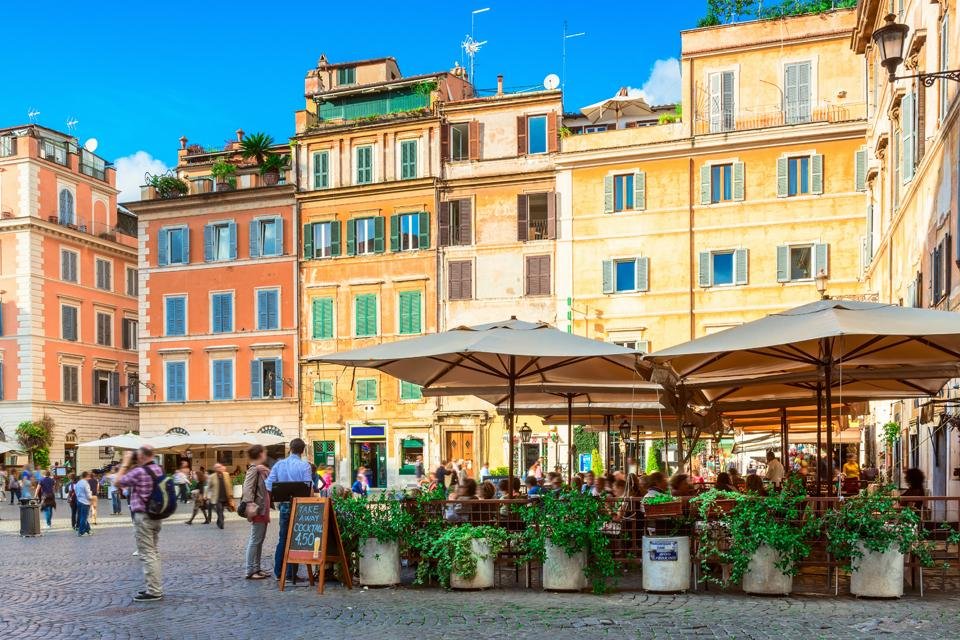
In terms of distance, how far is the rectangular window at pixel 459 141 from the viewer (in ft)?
139

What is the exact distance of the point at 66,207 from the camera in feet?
173

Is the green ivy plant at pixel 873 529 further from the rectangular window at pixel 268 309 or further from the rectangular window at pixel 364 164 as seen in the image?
the rectangular window at pixel 268 309

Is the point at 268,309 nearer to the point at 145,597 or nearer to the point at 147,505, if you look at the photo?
the point at 145,597

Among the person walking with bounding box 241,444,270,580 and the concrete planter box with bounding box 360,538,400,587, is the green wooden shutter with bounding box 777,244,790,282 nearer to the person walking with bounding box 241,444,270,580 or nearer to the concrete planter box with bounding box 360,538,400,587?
the person walking with bounding box 241,444,270,580

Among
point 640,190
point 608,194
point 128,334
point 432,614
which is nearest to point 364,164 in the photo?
point 608,194

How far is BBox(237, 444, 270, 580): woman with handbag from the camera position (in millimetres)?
12109

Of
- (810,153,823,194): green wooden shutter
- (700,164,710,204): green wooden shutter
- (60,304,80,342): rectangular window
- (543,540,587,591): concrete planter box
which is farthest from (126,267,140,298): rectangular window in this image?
(543,540,587,591): concrete planter box

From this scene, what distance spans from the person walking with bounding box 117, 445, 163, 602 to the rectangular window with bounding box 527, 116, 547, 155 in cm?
3159

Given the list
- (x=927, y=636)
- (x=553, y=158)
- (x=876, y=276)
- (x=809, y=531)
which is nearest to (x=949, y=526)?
(x=809, y=531)

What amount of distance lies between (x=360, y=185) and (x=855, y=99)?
17.6 m

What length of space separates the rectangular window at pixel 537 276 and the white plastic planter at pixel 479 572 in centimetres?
2939

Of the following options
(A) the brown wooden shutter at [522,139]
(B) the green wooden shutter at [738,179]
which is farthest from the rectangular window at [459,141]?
(B) the green wooden shutter at [738,179]

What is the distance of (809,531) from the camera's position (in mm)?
10211

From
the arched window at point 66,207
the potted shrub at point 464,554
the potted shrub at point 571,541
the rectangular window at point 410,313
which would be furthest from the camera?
the arched window at point 66,207
